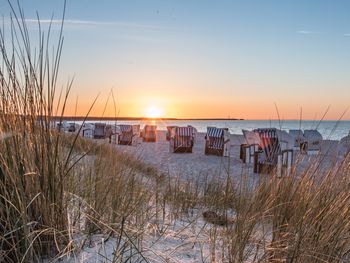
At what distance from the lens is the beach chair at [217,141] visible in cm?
1181

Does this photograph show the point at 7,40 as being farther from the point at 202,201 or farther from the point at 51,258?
the point at 202,201

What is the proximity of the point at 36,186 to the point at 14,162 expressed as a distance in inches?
5.2

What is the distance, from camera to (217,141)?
1215 centimetres

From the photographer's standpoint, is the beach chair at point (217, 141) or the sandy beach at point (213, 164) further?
the beach chair at point (217, 141)

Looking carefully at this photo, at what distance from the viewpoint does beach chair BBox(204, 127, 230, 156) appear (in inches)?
465

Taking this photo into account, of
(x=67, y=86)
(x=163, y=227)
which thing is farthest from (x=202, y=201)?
(x=67, y=86)

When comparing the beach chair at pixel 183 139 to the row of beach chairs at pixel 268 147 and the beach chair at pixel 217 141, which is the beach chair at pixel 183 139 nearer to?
the beach chair at pixel 217 141

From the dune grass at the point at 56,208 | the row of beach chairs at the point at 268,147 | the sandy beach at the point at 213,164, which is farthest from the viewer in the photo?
the row of beach chairs at the point at 268,147

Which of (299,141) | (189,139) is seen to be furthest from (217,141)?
(299,141)

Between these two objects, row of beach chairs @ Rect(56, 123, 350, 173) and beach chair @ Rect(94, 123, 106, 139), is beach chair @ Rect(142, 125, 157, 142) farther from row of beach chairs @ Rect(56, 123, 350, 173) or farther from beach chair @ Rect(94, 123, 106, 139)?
beach chair @ Rect(94, 123, 106, 139)

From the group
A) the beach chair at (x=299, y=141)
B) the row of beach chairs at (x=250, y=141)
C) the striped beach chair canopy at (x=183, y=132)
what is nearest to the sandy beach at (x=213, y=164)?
the beach chair at (x=299, y=141)

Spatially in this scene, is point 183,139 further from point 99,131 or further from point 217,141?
point 99,131

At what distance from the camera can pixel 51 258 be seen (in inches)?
62.2

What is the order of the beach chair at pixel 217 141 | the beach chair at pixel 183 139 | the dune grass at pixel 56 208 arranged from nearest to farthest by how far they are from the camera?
the dune grass at pixel 56 208 → the beach chair at pixel 217 141 → the beach chair at pixel 183 139
